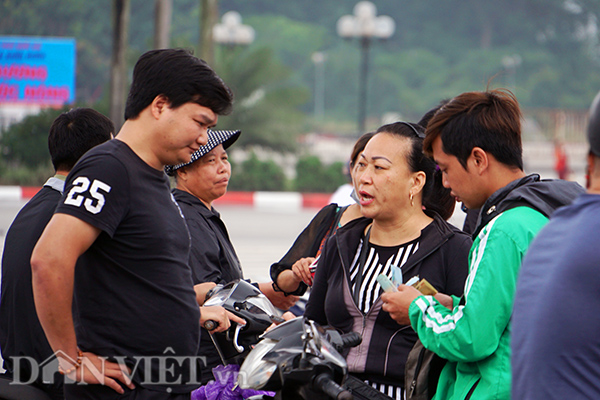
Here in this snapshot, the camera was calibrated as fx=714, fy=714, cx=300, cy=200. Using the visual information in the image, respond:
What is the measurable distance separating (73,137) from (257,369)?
1.50 metres

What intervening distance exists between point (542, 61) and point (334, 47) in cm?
1839

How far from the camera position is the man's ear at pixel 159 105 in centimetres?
226

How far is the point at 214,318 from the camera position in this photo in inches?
99.4

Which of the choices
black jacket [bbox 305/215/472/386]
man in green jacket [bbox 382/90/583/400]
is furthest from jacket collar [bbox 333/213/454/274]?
man in green jacket [bbox 382/90/583/400]

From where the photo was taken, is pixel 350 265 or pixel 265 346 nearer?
pixel 265 346

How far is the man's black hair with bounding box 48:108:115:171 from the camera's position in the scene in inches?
118

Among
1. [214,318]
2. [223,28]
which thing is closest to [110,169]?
[214,318]

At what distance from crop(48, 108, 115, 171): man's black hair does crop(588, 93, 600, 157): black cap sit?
80.5 inches

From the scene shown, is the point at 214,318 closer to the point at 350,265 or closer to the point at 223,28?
the point at 350,265

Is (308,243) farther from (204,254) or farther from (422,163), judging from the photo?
(422,163)

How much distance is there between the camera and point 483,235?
7.04 feet

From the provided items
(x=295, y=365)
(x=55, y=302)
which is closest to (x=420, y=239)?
(x=295, y=365)

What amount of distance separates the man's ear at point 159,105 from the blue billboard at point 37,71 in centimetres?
1622

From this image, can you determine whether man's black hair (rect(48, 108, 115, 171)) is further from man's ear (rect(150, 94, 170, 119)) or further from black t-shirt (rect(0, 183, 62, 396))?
man's ear (rect(150, 94, 170, 119))
